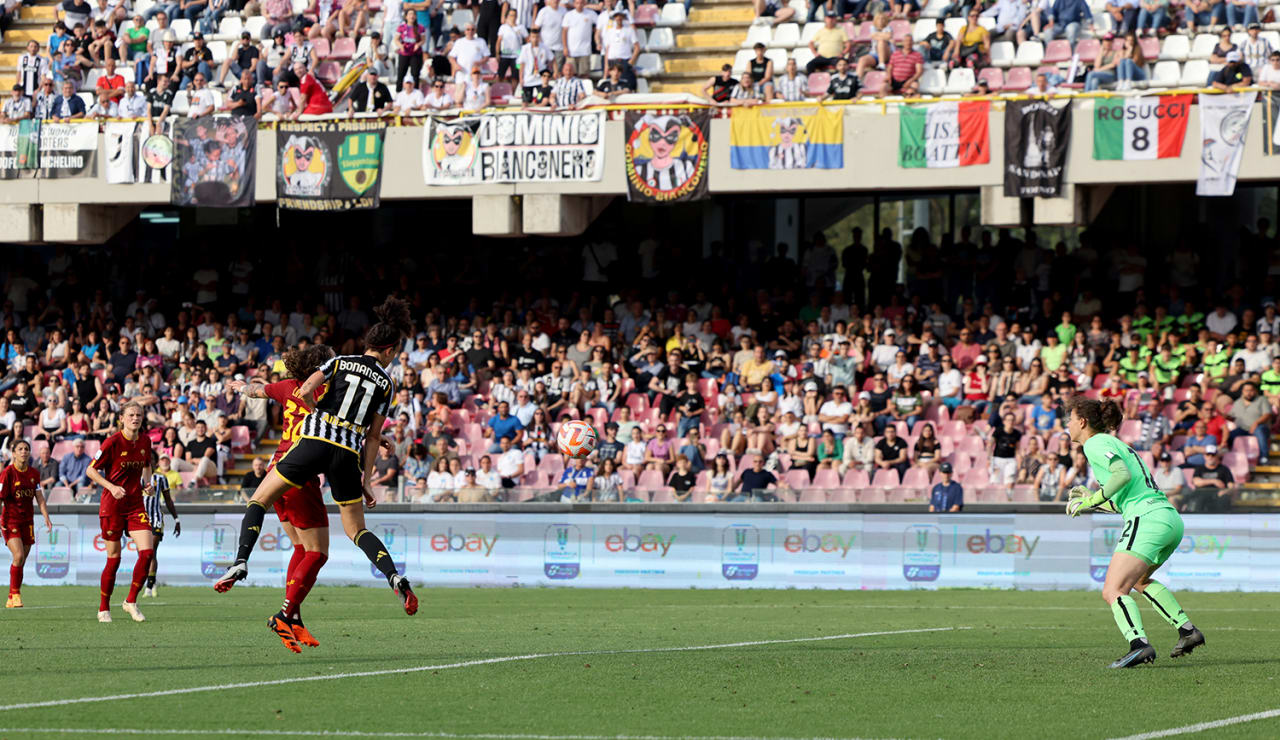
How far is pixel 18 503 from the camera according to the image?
60.1 ft

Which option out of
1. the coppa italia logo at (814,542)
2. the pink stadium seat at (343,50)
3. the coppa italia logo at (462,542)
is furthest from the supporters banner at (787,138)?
the pink stadium seat at (343,50)

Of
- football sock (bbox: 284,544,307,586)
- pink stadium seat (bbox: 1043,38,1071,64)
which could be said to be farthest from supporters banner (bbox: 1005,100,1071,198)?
football sock (bbox: 284,544,307,586)

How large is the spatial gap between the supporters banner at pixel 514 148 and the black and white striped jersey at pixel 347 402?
16.4 m

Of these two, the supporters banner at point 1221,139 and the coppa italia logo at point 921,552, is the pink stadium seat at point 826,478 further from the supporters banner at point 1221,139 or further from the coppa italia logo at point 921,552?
the supporters banner at point 1221,139

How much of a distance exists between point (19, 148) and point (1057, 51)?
16832 millimetres

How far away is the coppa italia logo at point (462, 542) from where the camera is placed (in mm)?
22969

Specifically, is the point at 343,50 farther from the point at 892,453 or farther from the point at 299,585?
the point at 299,585

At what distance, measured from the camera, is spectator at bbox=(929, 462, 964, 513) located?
21.8m

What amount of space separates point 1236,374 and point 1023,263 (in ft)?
15.6

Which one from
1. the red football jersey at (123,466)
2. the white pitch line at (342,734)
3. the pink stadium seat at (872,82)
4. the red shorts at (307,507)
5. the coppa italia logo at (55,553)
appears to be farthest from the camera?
the pink stadium seat at (872,82)

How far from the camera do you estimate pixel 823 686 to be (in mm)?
9227

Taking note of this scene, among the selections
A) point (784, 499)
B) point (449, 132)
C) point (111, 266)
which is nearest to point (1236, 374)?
point (784, 499)

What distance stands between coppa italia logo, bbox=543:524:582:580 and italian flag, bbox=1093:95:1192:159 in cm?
911

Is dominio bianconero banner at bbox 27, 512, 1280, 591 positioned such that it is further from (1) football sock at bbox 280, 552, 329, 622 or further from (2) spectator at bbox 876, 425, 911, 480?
(1) football sock at bbox 280, 552, 329, 622
